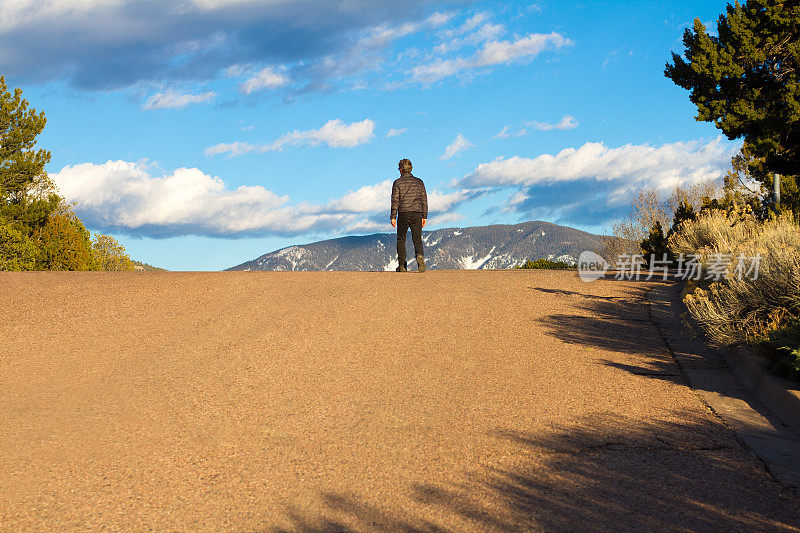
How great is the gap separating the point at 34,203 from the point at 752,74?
1211 inches

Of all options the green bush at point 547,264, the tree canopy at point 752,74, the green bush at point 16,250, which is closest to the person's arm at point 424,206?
the green bush at point 547,264

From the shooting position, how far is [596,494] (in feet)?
13.2

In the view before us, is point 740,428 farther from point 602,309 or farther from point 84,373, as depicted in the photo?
point 84,373

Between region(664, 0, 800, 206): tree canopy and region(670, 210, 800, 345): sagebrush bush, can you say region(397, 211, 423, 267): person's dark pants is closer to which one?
region(670, 210, 800, 345): sagebrush bush

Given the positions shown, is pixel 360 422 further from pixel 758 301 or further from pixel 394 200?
pixel 394 200

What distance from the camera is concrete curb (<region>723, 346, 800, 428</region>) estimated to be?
559 cm

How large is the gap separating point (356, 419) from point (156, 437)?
1.57m

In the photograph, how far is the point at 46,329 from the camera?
31.2ft

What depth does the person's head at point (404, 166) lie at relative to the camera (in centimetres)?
1445

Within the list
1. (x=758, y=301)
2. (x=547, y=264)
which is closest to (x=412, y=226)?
(x=758, y=301)

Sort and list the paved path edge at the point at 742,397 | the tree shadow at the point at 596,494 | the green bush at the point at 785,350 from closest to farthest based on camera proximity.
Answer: the tree shadow at the point at 596,494, the paved path edge at the point at 742,397, the green bush at the point at 785,350

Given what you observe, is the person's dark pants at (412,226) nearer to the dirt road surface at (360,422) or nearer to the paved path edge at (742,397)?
the dirt road surface at (360,422)

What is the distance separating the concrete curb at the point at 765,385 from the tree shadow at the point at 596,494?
881 millimetres

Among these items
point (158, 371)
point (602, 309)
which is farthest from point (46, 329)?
point (602, 309)
